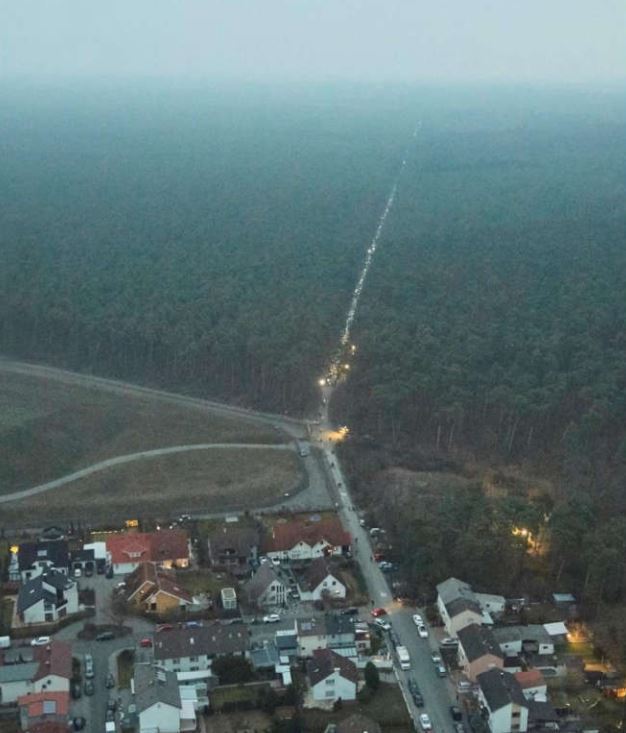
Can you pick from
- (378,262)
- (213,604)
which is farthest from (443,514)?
(378,262)

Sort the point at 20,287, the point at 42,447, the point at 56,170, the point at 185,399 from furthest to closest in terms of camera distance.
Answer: the point at 56,170
the point at 20,287
the point at 185,399
the point at 42,447

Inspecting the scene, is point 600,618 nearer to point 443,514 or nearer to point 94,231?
point 443,514

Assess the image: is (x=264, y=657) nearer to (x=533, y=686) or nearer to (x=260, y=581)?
(x=260, y=581)

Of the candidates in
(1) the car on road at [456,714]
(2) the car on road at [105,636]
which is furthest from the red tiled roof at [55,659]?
(1) the car on road at [456,714]

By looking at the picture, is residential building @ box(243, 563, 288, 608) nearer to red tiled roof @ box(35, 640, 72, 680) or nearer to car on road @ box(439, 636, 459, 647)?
car on road @ box(439, 636, 459, 647)

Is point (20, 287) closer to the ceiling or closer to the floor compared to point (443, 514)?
closer to the ceiling

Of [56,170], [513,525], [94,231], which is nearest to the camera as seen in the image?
[513,525]
